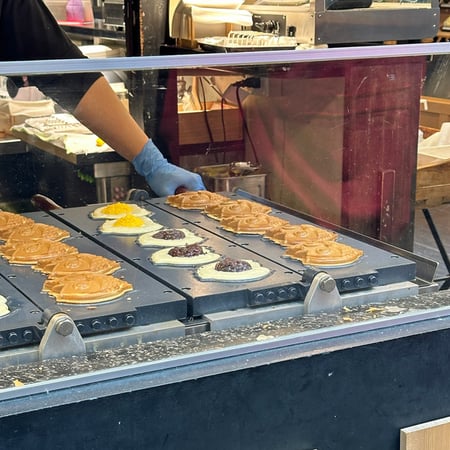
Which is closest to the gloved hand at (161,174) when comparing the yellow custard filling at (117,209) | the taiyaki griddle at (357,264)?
the yellow custard filling at (117,209)

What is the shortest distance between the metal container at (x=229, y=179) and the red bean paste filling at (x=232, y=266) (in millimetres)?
488

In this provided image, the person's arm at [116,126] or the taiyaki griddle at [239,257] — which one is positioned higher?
the person's arm at [116,126]

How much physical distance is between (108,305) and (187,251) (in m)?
0.26

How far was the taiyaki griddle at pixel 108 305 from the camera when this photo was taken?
122cm

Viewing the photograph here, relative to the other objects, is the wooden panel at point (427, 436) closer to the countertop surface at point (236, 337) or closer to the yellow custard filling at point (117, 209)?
the countertop surface at point (236, 337)

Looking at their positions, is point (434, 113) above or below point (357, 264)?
above

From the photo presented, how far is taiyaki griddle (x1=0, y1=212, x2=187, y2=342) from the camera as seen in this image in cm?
122

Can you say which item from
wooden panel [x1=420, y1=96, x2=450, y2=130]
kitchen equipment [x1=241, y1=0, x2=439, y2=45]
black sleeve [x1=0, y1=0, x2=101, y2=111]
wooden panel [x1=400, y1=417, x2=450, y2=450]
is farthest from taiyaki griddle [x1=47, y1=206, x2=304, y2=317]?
kitchen equipment [x1=241, y1=0, x2=439, y2=45]

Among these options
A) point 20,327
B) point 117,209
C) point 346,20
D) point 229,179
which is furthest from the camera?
point 346,20

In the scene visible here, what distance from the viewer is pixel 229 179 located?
1.92 metres

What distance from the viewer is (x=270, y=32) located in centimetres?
286

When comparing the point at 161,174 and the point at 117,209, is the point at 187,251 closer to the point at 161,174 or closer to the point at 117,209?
the point at 117,209

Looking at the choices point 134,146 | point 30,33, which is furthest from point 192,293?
point 30,33

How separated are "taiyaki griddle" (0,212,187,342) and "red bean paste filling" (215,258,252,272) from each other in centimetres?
11
